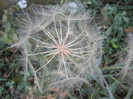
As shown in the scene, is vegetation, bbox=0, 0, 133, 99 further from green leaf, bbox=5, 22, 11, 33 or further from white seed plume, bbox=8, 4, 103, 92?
white seed plume, bbox=8, 4, 103, 92

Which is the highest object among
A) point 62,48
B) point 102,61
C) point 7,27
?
point 7,27

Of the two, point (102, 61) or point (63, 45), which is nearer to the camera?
point (63, 45)

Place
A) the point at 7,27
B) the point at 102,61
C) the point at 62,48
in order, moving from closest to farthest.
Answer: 1. the point at 62,48
2. the point at 7,27
3. the point at 102,61

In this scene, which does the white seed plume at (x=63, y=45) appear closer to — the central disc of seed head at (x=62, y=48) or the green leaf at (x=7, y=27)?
the central disc of seed head at (x=62, y=48)

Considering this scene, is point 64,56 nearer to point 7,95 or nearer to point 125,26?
point 7,95

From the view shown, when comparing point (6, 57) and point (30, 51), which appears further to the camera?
point (6, 57)

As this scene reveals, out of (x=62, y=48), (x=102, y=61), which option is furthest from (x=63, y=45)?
(x=102, y=61)

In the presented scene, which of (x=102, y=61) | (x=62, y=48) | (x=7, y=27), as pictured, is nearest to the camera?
(x=62, y=48)

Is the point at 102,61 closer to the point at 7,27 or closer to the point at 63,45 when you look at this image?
the point at 63,45

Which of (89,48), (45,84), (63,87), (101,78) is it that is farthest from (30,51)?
(101,78)
